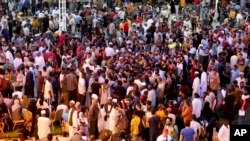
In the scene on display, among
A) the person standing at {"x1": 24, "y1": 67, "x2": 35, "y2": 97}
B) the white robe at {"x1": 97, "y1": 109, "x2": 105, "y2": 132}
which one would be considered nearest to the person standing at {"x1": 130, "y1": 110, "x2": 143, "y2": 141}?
the white robe at {"x1": 97, "y1": 109, "x2": 105, "y2": 132}

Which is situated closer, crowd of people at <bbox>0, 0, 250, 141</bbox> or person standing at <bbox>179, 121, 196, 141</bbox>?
Answer: person standing at <bbox>179, 121, 196, 141</bbox>

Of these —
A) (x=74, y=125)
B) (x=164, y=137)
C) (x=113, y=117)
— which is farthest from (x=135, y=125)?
(x=74, y=125)

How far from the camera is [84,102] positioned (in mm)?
19531

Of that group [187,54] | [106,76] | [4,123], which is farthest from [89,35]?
[4,123]

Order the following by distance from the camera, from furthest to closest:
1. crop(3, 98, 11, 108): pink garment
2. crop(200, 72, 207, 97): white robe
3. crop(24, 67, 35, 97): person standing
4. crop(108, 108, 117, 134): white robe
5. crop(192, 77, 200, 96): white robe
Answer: crop(24, 67, 35, 97): person standing
crop(200, 72, 207, 97): white robe
crop(192, 77, 200, 96): white robe
crop(3, 98, 11, 108): pink garment
crop(108, 108, 117, 134): white robe

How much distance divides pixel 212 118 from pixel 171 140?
1819 millimetres

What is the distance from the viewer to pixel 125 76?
767 inches

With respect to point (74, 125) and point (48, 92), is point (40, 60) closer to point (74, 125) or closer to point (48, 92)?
point (48, 92)

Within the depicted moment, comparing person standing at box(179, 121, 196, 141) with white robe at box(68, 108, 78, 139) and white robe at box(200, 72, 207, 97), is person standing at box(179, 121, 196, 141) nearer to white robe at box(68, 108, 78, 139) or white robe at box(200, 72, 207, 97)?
white robe at box(68, 108, 78, 139)

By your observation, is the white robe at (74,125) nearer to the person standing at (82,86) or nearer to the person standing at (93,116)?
the person standing at (93,116)

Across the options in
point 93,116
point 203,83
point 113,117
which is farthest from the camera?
point 203,83

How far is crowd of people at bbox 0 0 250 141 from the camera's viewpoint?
16625 millimetres

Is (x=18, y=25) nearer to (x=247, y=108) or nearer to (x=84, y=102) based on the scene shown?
(x=84, y=102)

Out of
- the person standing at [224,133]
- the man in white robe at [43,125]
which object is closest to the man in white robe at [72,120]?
the man in white robe at [43,125]
